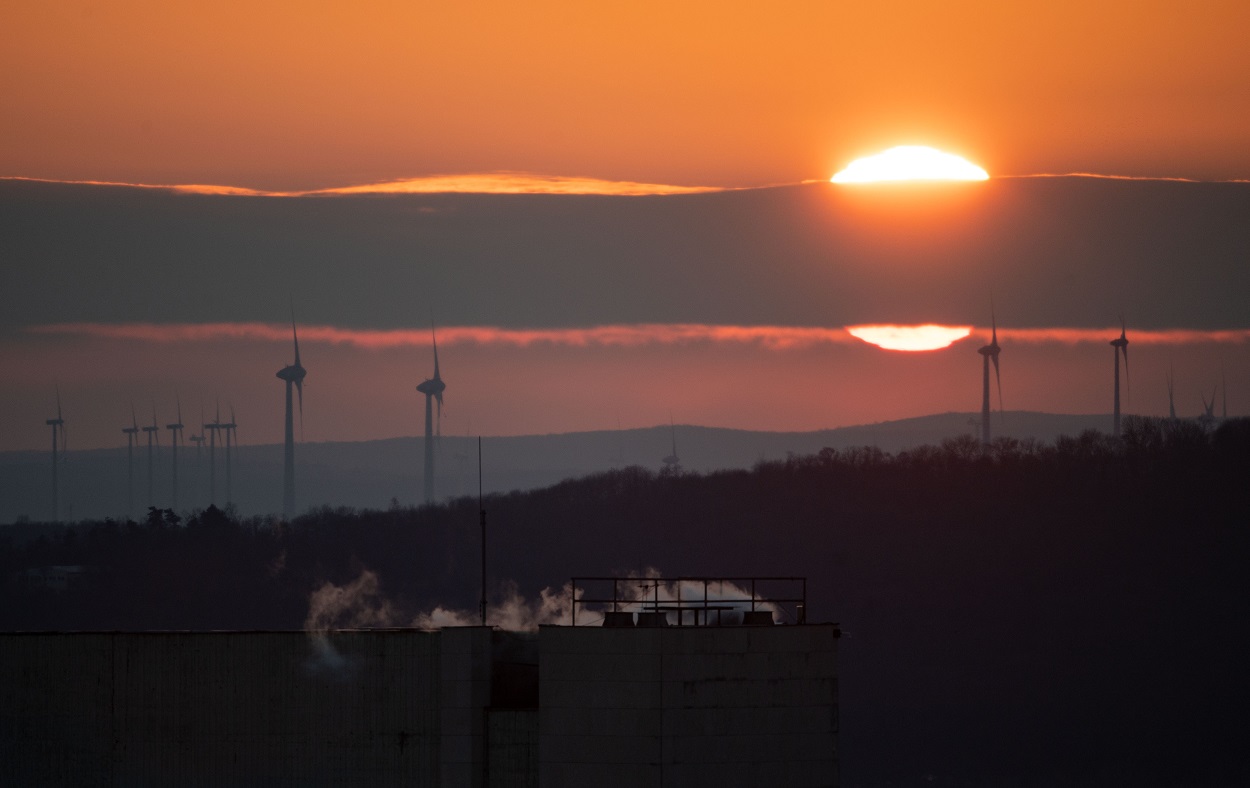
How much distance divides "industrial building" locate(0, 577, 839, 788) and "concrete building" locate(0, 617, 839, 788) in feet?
0.13

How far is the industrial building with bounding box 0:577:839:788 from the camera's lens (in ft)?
212

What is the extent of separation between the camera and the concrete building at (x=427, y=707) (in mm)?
64750

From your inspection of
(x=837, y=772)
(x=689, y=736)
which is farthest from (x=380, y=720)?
(x=837, y=772)

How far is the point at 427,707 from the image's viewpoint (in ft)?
218

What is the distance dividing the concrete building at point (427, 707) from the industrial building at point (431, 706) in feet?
0.13

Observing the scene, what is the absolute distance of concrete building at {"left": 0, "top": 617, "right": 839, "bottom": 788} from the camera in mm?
64750

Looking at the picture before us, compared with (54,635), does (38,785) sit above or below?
below

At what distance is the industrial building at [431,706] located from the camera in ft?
212

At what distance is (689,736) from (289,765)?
1156 cm

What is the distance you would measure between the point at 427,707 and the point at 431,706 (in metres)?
0.12

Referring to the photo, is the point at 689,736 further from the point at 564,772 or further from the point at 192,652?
→ the point at 192,652

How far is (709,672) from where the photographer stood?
65000 mm

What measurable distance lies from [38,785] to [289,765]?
738 cm

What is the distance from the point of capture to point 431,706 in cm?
6638
